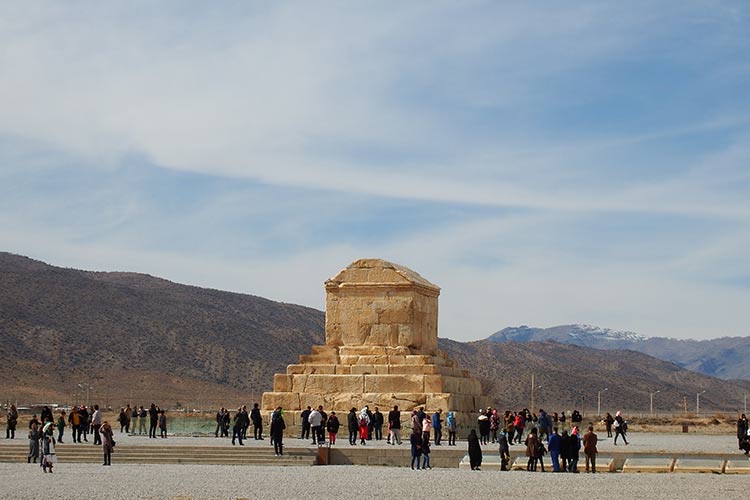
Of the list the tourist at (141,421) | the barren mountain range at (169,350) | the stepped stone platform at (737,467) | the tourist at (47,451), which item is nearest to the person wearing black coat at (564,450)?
the stepped stone platform at (737,467)

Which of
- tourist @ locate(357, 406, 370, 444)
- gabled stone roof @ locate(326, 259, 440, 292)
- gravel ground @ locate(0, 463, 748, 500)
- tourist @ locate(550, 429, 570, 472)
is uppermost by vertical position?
gabled stone roof @ locate(326, 259, 440, 292)

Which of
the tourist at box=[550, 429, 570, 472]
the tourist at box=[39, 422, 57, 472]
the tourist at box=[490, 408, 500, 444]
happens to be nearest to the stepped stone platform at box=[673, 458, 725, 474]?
the tourist at box=[550, 429, 570, 472]

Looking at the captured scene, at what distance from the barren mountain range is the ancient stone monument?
26.9 meters

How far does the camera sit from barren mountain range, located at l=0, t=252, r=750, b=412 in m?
88.3

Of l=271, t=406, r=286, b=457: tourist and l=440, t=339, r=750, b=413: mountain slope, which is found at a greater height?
l=440, t=339, r=750, b=413: mountain slope

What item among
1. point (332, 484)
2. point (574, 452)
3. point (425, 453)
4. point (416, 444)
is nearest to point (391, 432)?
point (425, 453)

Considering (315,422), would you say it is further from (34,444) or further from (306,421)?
(34,444)

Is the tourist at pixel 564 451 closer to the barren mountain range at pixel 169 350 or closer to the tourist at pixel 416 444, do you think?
the tourist at pixel 416 444

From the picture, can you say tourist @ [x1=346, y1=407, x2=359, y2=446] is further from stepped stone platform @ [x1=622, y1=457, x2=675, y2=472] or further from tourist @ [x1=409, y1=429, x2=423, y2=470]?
stepped stone platform @ [x1=622, y1=457, x2=675, y2=472]

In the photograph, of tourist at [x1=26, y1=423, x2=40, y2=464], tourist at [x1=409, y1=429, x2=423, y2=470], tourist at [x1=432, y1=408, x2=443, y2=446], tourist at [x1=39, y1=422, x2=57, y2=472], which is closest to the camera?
tourist at [x1=39, y1=422, x2=57, y2=472]

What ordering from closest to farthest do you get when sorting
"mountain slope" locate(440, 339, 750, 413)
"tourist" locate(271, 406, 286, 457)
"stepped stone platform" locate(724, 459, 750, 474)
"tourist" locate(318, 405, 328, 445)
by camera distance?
1. "stepped stone platform" locate(724, 459, 750, 474)
2. "tourist" locate(271, 406, 286, 457)
3. "tourist" locate(318, 405, 328, 445)
4. "mountain slope" locate(440, 339, 750, 413)

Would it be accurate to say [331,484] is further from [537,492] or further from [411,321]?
[411,321]

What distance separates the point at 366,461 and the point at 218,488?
24.2 ft

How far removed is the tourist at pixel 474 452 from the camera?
→ 2425 cm
